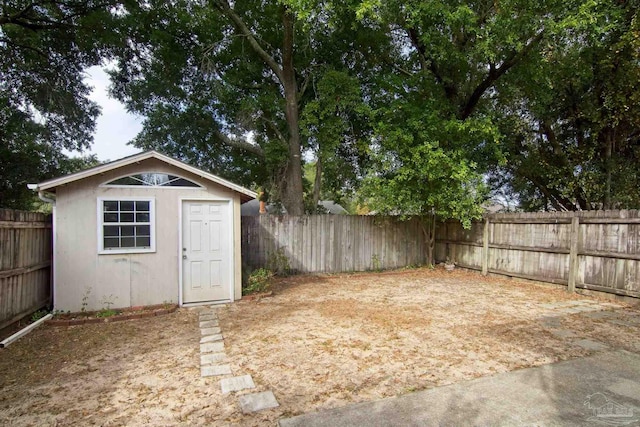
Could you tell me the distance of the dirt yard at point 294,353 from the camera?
2.95m

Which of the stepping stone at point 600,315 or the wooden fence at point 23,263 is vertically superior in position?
the wooden fence at point 23,263

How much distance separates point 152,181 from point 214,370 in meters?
3.86

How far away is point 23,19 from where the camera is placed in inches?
405

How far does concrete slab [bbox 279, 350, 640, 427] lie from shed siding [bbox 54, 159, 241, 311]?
4424 mm

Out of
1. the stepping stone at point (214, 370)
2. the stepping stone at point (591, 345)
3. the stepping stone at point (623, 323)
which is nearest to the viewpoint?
the stepping stone at point (214, 370)

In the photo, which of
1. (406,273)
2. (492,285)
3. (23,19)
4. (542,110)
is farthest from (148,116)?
(542,110)

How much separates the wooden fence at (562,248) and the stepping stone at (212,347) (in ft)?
23.1

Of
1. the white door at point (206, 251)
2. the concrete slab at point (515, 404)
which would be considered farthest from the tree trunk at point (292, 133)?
the concrete slab at point (515, 404)

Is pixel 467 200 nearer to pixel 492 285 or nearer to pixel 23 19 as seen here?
pixel 492 285

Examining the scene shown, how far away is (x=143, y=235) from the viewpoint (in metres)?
6.05

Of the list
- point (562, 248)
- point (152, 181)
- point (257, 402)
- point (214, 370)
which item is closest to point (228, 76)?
point (152, 181)

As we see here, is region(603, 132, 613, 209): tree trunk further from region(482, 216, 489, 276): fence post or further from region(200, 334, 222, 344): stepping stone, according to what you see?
region(200, 334, 222, 344): stepping stone

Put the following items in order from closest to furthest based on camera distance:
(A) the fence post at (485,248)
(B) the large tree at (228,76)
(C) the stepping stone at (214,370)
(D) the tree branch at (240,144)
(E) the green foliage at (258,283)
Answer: (C) the stepping stone at (214,370) < (E) the green foliage at (258,283) < (A) the fence post at (485,248) < (B) the large tree at (228,76) < (D) the tree branch at (240,144)

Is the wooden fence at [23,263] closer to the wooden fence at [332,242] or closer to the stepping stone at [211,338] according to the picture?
the stepping stone at [211,338]
